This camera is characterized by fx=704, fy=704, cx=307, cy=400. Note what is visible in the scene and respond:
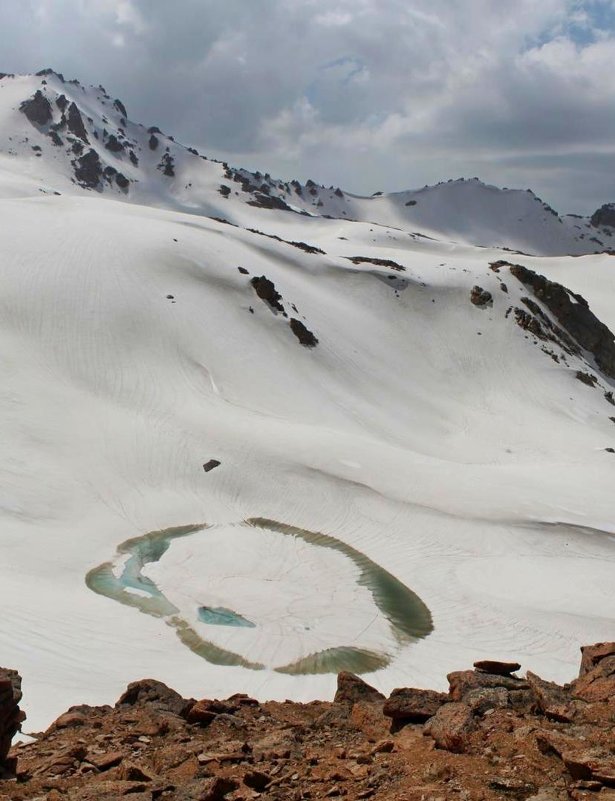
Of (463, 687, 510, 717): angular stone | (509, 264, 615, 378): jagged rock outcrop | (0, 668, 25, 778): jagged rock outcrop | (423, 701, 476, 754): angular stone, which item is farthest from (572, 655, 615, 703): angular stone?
(509, 264, 615, 378): jagged rock outcrop

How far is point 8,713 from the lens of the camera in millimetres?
9078

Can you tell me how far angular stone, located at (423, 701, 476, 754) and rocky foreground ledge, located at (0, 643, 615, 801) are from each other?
0.05 feet

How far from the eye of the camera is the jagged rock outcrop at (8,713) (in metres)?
8.64

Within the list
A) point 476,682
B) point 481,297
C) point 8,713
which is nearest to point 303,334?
point 481,297

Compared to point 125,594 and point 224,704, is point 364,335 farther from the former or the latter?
point 224,704

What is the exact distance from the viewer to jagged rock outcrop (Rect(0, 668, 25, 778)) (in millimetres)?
8641

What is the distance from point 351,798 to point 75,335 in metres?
36.4

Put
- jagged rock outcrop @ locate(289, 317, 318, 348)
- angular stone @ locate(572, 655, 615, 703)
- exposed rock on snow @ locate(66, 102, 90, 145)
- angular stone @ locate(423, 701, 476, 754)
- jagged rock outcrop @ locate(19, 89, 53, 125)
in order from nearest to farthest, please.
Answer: angular stone @ locate(423, 701, 476, 754) < angular stone @ locate(572, 655, 615, 703) < jagged rock outcrop @ locate(289, 317, 318, 348) < jagged rock outcrop @ locate(19, 89, 53, 125) < exposed rock on snow @ locate(66, 102, 90, 145)

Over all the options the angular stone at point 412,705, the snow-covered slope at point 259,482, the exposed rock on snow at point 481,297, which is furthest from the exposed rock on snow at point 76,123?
the angular stone at point 412,705

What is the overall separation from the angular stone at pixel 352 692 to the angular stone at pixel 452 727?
96.5 inches

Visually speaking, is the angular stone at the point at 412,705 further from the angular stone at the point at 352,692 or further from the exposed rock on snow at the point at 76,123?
the exposed rock on snow at the point at 76,123

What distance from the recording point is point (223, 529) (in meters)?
27.3

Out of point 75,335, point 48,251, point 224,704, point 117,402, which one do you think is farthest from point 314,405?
point 224,704

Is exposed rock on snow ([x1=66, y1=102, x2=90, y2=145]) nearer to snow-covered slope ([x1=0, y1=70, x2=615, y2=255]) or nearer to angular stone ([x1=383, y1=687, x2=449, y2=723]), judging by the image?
snow-covered slope ([x1=0, y1=70, x2=615, y2=255])
